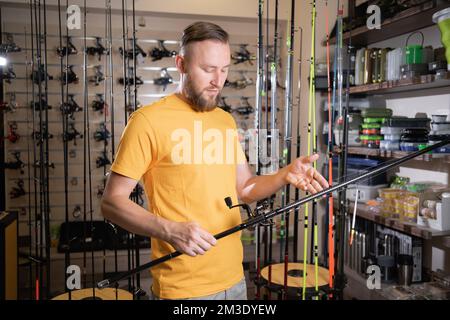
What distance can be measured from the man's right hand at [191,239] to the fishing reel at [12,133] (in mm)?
4310

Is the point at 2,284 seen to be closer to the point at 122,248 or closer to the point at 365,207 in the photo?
the point at 122,248

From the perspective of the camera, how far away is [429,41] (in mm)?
3492

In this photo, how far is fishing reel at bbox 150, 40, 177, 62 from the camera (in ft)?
17.3

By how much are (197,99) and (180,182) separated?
306 mm

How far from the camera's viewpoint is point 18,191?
5.08 m

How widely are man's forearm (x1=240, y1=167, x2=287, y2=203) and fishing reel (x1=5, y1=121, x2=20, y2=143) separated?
4055 millimetres

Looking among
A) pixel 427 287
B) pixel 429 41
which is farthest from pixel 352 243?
pixel 429 41

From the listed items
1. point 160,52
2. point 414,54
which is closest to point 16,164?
point 160,52

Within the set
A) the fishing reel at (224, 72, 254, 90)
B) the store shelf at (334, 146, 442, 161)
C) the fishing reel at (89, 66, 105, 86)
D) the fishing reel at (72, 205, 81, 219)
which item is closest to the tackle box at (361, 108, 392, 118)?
the store shelf at (334, 146, 442, 161)

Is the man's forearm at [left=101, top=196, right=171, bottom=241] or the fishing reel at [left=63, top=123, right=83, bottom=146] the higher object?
the fishing reel at [left=63, top=123, right=83, bottom=146]

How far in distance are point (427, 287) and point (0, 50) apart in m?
3.62

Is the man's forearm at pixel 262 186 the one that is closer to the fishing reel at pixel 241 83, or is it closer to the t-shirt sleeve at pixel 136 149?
the t-shirt sleeve at pixel 136 149

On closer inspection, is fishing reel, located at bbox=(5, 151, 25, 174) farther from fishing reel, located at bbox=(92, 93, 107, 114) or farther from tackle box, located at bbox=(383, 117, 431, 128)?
tackle box, located at bbox=(383, 117, 431, 128)
